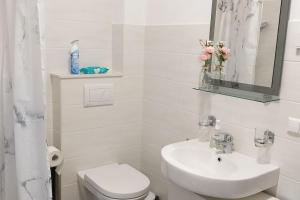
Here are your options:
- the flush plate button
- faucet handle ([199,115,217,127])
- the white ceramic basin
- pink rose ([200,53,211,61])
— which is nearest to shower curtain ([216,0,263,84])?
pink rose ([200,53,211,61])

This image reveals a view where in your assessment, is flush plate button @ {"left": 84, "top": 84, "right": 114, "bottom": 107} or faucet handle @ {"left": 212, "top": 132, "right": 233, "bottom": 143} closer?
faucet handle @ {"left": 212, "top": 132, "right": 233, "bottom": 143}

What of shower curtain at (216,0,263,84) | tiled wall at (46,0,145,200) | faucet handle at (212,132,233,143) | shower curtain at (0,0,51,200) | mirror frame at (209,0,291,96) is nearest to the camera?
shower curtain at (0,0,51,200)

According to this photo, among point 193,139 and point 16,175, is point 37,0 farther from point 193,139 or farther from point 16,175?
point 193,139

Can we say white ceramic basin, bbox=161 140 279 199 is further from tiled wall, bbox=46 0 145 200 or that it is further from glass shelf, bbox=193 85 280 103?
tiled wall, bbox=46 0 145 200

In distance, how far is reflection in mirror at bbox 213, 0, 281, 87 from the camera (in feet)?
5.01

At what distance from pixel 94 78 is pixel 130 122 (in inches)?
18.4

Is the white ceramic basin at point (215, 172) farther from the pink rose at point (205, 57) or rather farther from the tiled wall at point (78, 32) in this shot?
the tiled wall at point (78, 32)

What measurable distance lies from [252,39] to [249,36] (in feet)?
0.08

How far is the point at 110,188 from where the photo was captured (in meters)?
1.90

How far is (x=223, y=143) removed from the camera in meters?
1.71

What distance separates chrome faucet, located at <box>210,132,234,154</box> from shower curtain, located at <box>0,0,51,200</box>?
35.5 inches

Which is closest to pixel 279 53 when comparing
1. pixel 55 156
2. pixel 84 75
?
pixel 84 75

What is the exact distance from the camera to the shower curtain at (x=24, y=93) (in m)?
1.23

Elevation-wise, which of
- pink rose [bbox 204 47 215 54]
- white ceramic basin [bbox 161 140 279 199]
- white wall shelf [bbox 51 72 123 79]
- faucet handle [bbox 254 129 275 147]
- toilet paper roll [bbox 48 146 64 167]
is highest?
pink rose [bbox 204 47 215 54]
